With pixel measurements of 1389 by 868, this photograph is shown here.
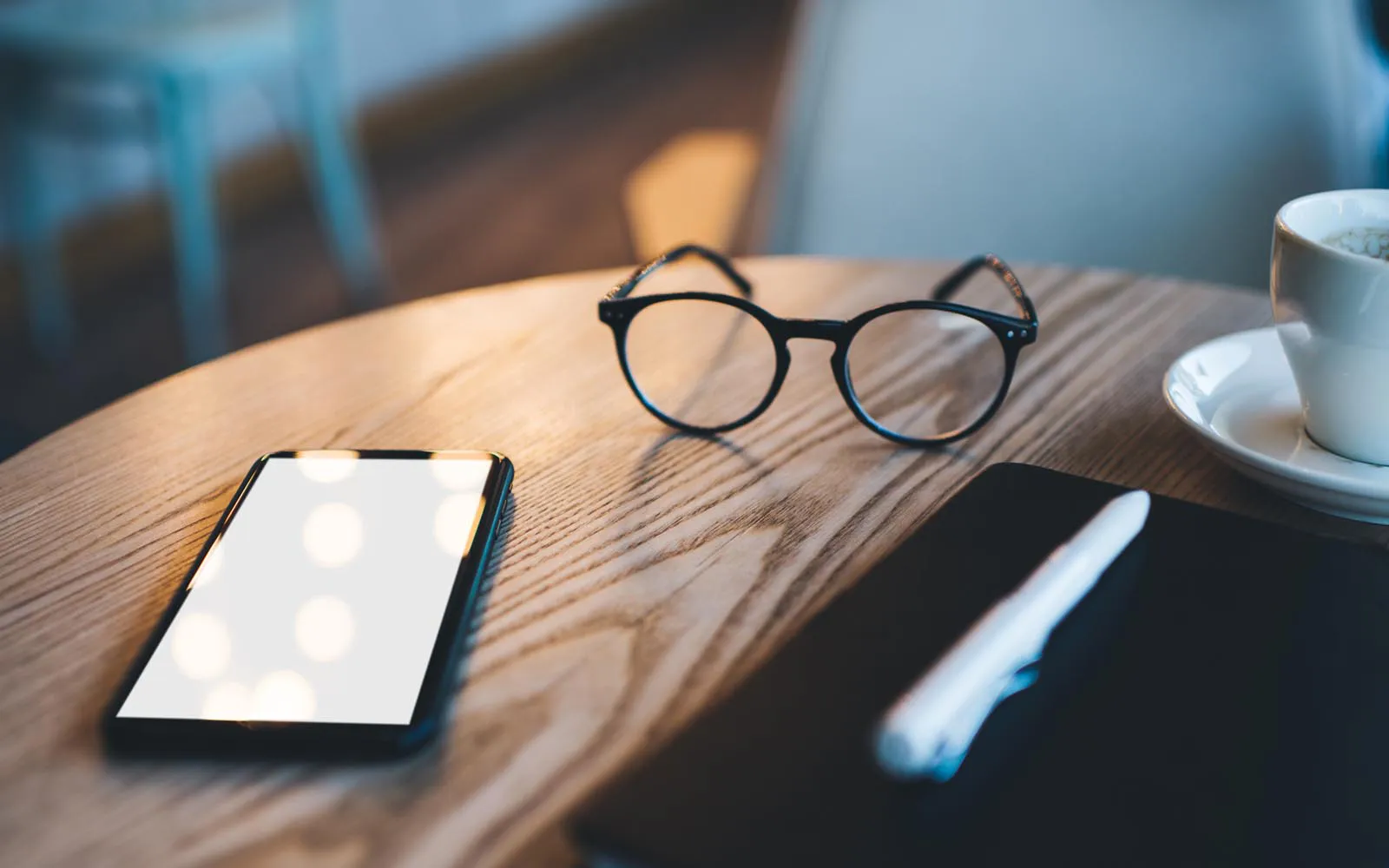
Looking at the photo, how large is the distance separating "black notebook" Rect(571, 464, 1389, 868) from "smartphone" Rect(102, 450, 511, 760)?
9 cm

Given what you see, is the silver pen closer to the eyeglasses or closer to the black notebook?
the black notebook

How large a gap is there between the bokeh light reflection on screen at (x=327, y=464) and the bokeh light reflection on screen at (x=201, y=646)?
85 millimetres

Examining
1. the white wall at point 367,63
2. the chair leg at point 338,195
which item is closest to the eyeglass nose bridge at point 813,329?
the chair leg at point 338,195

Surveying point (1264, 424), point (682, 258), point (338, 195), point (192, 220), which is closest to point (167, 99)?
point (192, 220)

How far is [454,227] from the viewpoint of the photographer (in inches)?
82.2

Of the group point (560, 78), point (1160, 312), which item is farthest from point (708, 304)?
point (560, 78)

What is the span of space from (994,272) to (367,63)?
211 centimetres

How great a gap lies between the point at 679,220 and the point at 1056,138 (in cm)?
53

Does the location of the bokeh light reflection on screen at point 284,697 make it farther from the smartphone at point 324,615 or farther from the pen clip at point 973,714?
the pen clip at point 973,714

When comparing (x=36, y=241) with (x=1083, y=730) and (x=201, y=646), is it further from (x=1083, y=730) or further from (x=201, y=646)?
(x=1083, y=730)

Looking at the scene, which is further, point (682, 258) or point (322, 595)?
point (682, 258)

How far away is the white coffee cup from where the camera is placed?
0.35 meters

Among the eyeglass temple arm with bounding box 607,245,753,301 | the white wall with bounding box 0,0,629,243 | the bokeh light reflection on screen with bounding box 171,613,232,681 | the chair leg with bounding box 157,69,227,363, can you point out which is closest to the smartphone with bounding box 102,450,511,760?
the bokeh light reflection on screen with bounding box 171,613,232,681

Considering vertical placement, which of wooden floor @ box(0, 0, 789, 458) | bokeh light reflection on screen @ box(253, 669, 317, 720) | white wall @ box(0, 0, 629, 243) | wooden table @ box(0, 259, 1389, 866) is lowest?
wooden floor @ box(0, 0, 789, 458)
